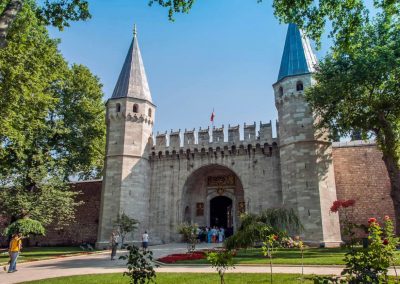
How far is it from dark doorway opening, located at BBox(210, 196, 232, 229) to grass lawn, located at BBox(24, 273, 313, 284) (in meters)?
15.4

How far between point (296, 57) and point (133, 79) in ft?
39.1

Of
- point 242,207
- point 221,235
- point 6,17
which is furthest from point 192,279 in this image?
point 242,207

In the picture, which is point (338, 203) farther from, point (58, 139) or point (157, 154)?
point (58, 139)

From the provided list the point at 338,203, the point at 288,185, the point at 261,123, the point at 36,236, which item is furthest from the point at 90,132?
the point at 338,203

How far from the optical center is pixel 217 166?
2409 centimetres

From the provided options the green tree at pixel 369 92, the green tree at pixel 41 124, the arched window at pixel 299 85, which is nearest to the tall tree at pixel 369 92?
the green tree at pixel 369 92

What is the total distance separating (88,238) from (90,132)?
8023mm

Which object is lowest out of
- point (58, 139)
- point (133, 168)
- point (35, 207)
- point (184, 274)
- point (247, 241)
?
point (184, 274)

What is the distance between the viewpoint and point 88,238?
25234 mm

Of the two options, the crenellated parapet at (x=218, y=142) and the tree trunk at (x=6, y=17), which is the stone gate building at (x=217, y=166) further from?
the tree trunk at (x=6, y=17)

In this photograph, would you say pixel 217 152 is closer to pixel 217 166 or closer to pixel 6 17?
pixel 217 166

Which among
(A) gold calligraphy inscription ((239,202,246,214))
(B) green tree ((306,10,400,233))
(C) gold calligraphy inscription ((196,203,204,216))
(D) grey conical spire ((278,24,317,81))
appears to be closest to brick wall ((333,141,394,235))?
(B) green tree ((306,10,400,233))

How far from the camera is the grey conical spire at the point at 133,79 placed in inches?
977

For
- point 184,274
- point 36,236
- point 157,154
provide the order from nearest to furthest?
point 184,274, point 157,154, point 36,236
